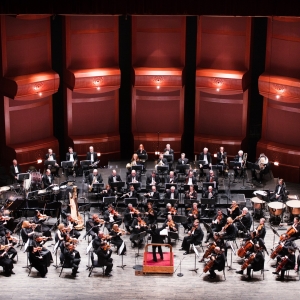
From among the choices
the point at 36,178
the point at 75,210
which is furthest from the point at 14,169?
the point at 75,210

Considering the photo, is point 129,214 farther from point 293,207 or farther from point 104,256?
point 293,207

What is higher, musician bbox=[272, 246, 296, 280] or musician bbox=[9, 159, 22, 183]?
musician bbox=[9, 159, 22, 183]

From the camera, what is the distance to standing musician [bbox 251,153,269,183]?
22.5 meters

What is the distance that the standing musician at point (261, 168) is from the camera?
2247 centimetres

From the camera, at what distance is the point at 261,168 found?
73.7ft

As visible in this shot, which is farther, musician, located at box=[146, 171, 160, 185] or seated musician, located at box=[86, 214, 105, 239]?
musician, located at box=[146, 171, 160, 185]

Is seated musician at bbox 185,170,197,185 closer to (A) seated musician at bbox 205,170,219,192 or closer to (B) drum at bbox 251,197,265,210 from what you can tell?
(A) seated musician at bbox 205,170,219,192

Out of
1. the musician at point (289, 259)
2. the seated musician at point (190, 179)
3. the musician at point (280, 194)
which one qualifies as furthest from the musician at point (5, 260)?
the musician at point (280, 194)

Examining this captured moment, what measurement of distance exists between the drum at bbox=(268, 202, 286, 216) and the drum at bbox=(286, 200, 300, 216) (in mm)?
149

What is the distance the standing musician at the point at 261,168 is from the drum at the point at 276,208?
1943 mm

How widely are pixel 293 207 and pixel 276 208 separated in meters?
0.44

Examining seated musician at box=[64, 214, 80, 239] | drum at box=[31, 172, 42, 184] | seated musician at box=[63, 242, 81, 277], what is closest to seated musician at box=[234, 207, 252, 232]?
seated musician at box=[64, 214, 80, 239]

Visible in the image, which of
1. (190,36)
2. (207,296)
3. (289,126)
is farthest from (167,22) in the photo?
(207,296)

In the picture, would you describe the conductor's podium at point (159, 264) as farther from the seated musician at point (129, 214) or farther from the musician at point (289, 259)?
the musician at point (289, 259)
